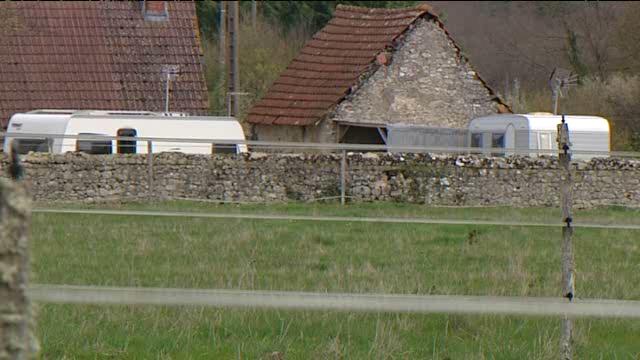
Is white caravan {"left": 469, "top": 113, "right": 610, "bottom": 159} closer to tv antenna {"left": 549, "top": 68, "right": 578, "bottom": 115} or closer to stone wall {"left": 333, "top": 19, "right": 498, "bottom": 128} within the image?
tv antenna {"left": 549, "top": 68, "right": 578, "bottom": 115}

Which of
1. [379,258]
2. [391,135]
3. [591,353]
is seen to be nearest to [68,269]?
[379,258]

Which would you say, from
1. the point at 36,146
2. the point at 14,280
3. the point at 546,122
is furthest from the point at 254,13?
the point at 14,280

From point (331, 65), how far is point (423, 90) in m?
2.52

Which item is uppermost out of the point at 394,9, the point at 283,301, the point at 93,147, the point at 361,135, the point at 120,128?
the point at 394,9

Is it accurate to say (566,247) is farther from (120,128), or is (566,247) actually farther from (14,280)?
(120,128)

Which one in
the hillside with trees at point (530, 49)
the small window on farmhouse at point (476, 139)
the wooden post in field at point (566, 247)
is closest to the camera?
the wooden post in field at point (566, 247)

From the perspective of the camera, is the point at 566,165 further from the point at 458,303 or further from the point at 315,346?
the point at 458,303

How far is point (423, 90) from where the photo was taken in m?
28.7

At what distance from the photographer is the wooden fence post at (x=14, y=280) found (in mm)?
2580

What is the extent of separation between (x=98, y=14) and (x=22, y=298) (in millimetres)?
27816

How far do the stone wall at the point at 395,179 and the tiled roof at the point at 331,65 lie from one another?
24.4ft

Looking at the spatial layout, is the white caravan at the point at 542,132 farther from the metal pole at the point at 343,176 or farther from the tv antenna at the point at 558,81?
the metal pole at the point at 343,176

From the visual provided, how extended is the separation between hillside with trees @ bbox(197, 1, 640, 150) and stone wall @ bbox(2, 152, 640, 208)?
5.37 meters

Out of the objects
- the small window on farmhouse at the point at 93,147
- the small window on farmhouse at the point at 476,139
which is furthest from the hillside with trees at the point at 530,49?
the small window on farmhouse at the point at 93,147
